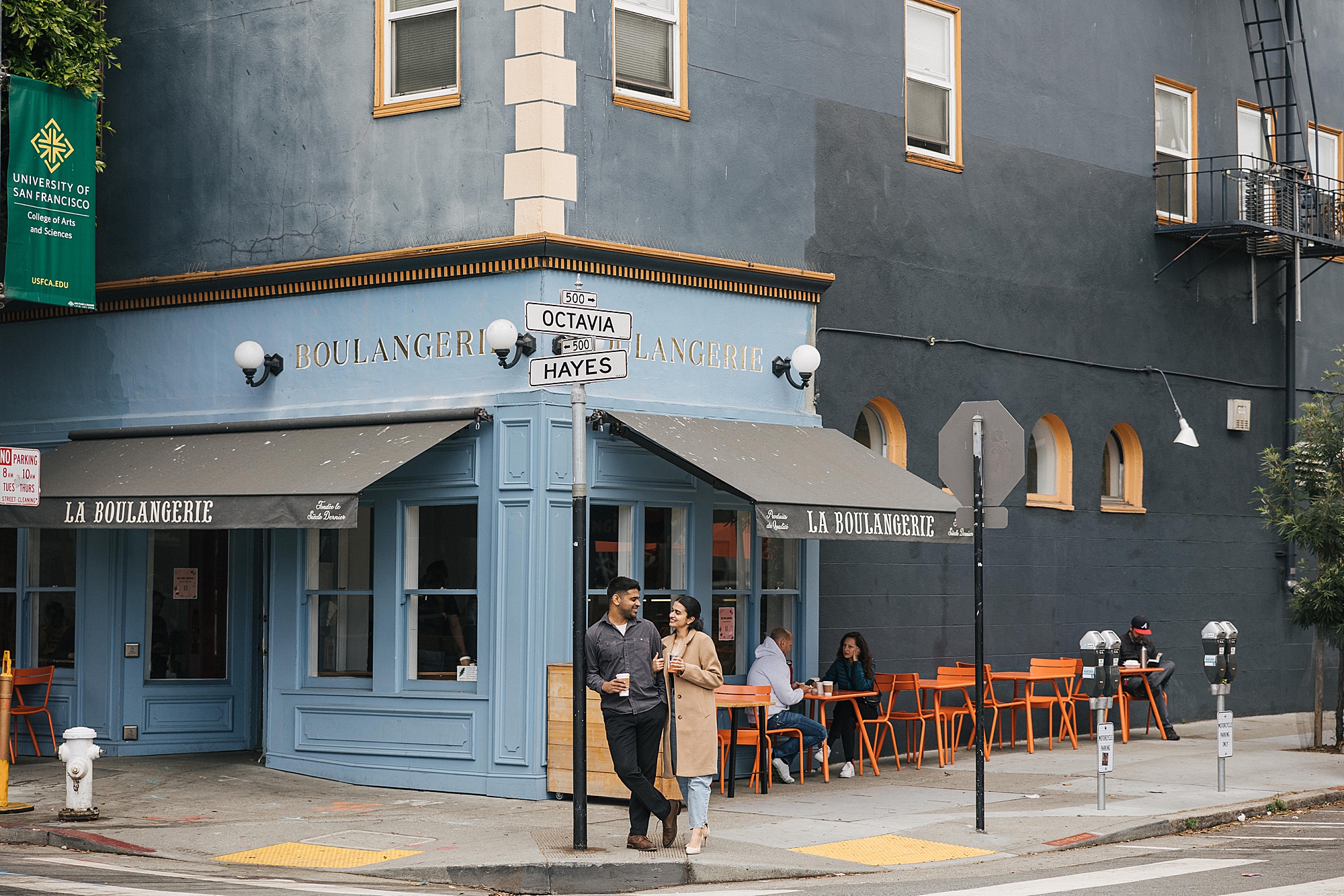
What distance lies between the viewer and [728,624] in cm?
1504

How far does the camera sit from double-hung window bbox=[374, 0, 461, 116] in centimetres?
1426

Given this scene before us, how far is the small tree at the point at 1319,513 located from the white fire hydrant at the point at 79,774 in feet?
39.3

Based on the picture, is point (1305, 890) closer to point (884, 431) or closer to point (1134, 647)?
point (884, 431)

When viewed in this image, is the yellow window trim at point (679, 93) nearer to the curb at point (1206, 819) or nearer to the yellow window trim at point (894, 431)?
the yellow window trim at point (894, 431)

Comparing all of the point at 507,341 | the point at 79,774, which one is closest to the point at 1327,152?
the point at 507,341

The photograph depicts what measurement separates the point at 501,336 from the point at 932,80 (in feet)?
21.4

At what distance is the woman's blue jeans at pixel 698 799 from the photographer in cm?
1089

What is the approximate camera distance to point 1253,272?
21156 mm

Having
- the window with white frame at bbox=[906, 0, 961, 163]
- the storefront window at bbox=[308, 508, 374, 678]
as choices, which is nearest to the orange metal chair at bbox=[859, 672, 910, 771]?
the storefront window at bbox=[308, 508, 374, 678]

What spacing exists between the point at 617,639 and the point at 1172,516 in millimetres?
10874

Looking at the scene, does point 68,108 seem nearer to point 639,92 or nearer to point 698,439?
point 639,92

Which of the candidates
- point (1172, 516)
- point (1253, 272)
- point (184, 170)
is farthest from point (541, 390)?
point (1253, 272)

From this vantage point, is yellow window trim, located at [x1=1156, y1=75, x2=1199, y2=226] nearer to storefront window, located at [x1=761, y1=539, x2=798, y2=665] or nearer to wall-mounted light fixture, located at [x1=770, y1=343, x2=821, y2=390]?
wall-mounted light fixture, located at [x1=770, y1=343, x2=821, y2=390]

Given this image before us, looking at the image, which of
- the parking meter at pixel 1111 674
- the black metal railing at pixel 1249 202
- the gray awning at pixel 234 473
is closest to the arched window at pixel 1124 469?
the black metal railing at pixel 1249 202
